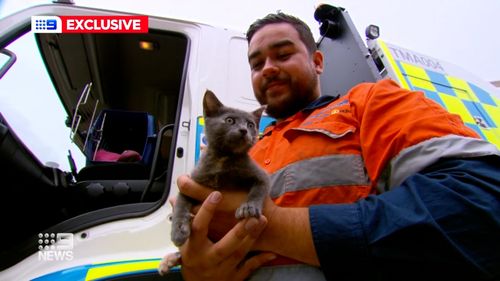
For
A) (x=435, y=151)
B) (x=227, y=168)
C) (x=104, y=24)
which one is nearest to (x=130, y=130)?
(x=104, y=24)

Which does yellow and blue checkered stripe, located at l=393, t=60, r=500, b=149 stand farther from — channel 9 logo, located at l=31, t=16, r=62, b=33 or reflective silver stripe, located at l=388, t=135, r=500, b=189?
channel 9 logo, located at l=31, t=16, r=62, b=33

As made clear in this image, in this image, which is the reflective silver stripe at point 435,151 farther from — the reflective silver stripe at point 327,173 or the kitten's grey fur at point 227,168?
the kitten's grey fur at point 227,168

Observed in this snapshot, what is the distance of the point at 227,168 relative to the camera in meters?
1.15

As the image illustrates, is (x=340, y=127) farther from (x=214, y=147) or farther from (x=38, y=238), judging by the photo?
(x=38, y=238)

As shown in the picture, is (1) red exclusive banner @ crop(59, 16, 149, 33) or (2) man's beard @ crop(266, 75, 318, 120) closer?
(2) man's beard @ crop(266, 75, 318, 120)

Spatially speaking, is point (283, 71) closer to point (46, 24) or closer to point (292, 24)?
point (292, 24)

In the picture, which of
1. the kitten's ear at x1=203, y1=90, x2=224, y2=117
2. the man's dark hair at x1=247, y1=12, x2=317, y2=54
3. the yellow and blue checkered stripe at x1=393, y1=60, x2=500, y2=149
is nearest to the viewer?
the kitten's ear at x1=203, y1=90, x2=224, y2=117

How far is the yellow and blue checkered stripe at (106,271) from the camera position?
1.33 meters

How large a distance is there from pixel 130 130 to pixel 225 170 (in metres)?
2.77

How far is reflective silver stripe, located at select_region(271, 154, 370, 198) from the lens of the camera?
105cm

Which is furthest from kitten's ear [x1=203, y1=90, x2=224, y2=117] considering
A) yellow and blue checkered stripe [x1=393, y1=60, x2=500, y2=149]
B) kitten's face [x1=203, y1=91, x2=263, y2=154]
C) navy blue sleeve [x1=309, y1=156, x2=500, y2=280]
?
yellow and blue checkered stripe [x1=393, y1=60, x2=500, y2=149]

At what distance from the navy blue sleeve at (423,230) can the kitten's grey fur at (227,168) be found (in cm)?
26

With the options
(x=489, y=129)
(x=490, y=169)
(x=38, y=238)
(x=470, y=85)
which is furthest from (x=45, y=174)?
(x=470, y=85)

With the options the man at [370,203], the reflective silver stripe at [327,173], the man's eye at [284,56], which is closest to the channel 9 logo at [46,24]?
the man's eye at [284,56]
